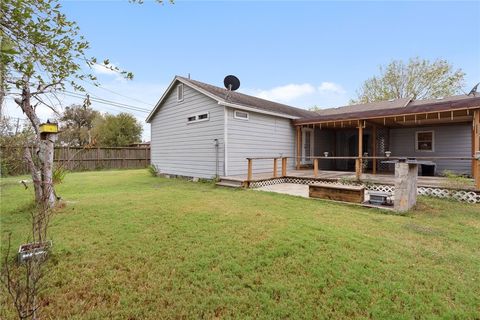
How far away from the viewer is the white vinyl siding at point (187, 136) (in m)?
9.90

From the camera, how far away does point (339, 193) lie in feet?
21.1

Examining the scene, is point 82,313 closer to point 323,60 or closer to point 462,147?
point 462,147

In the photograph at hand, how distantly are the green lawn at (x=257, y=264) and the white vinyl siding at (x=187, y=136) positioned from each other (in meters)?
4.99

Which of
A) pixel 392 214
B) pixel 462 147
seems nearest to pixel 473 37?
pixel 462 147

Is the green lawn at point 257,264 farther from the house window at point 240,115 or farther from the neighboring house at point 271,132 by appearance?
the house window at point 240,115

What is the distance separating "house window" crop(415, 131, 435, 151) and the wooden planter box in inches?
311

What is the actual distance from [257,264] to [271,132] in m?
8.62

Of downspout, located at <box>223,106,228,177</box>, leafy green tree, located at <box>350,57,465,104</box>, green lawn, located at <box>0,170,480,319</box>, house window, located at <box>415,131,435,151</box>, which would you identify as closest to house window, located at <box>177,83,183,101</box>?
downspout, located at <box>223,106,228,177</box>

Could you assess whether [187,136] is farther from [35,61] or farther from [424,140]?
[424,140]

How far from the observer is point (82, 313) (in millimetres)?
2201

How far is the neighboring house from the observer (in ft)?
30.8

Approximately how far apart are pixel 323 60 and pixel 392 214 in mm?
13618

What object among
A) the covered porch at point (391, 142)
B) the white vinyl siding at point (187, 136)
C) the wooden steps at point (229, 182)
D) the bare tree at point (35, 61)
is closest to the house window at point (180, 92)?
the white vinyl siding at point (187, 136)

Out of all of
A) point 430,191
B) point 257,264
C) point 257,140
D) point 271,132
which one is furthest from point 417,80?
point 257,264
